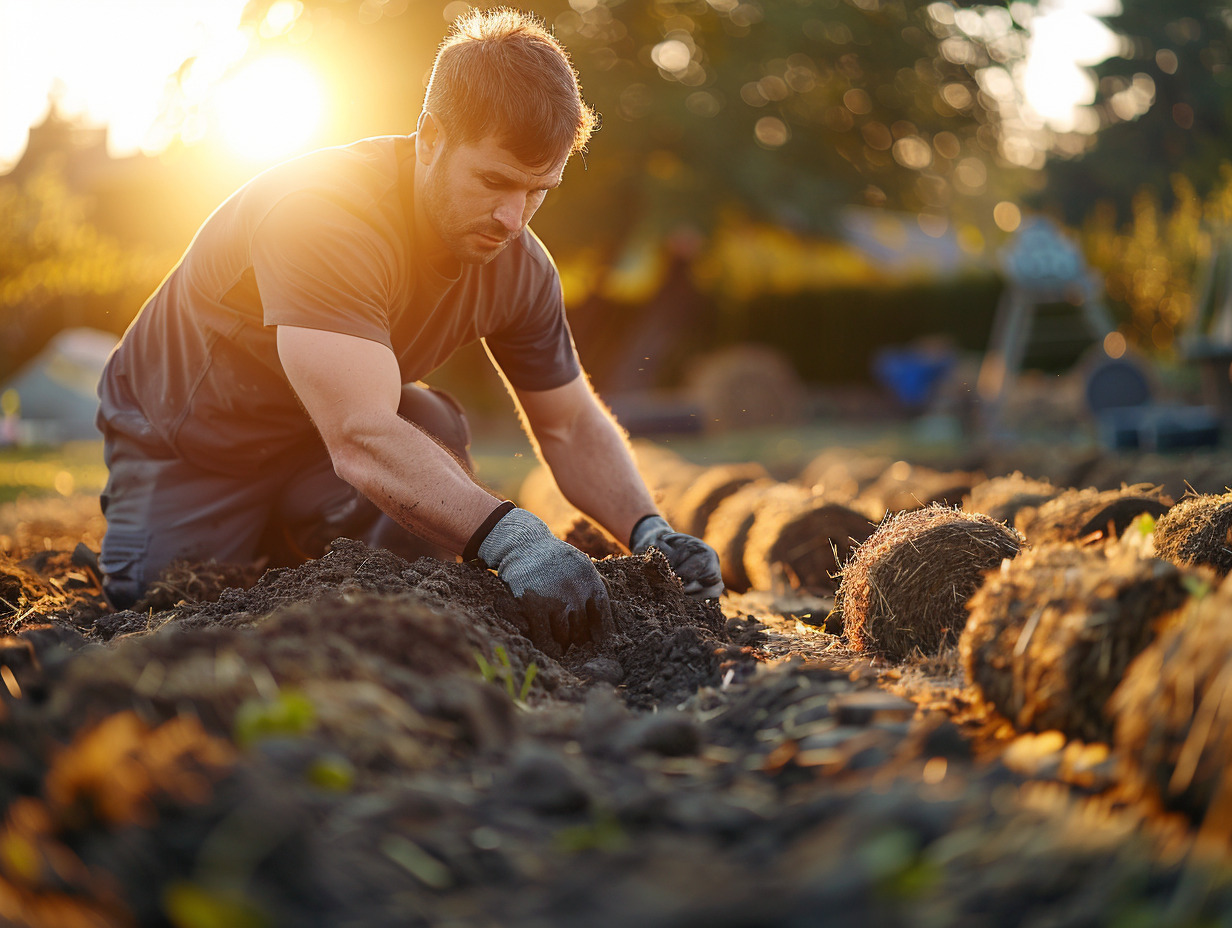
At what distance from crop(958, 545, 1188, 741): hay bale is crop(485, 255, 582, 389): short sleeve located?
1932 mm

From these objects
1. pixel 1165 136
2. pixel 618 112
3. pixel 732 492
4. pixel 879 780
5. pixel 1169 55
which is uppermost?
pixel 1169 55

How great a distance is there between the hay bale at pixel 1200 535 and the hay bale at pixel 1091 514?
1.41 feet

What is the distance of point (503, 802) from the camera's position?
1178mm

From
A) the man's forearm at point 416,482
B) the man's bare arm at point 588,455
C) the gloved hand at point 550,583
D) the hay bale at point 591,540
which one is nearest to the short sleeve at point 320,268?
the man's forearm at point 416,482

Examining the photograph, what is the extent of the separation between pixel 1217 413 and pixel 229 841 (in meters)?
8.62

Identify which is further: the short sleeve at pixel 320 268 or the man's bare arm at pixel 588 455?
the man's bare arm at pixel 588 455

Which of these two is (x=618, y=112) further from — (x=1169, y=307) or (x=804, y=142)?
(x=1169, y=307)

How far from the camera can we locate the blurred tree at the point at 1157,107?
25312mm

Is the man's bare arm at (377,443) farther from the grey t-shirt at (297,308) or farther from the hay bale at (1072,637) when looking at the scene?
the hay bale at (1072,637)

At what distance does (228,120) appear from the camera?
36.2ft

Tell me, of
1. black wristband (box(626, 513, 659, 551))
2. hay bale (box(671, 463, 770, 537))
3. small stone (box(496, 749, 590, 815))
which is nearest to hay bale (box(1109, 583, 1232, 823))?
small stone (box(496, 749, 590, 815))

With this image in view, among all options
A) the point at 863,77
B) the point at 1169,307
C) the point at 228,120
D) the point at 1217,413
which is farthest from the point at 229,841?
the point at 863,77

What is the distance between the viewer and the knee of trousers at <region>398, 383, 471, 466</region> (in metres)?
3.41

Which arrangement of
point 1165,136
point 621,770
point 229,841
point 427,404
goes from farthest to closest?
point 1165,136 < point 427,404 < point 621,770 < point 229,841
